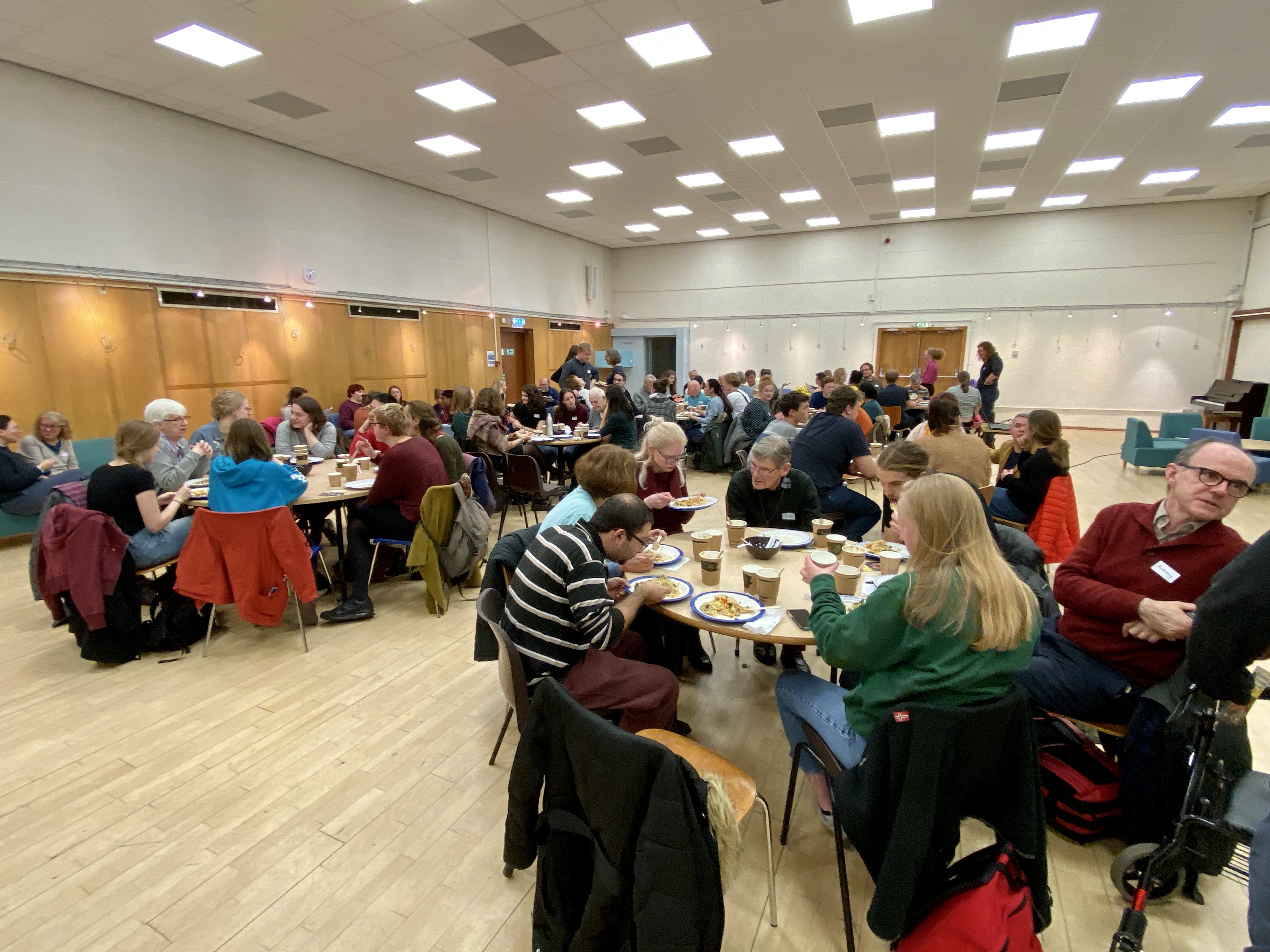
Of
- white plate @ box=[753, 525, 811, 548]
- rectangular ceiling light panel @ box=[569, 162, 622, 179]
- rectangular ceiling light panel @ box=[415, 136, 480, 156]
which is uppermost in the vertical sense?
rectangular ceiling light panel @ box=[569, 162, 622, 179]

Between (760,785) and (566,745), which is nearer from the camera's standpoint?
(566,745)

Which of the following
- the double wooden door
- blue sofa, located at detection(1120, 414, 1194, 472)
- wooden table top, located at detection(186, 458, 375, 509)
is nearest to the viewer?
wooden table top, located at detection(186, 458, 375, 509)

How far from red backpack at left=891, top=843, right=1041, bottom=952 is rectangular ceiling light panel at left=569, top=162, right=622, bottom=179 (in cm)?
923

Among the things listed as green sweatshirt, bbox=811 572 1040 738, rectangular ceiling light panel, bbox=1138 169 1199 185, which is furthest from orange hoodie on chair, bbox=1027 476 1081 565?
rectangular ceiling light panel, bbox=1138 169 1199 185

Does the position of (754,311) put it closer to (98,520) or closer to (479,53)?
(479,53)

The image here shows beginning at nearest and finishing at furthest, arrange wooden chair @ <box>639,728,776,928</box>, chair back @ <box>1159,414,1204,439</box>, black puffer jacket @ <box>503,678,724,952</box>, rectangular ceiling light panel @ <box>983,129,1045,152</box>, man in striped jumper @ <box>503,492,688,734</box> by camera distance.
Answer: black puffer jacket @ <box>503,678,724,952</box>
wooden chair @ <box>639,728,776,928</box>
man in striped jumper @ <box>503,492,688,734</box>
rectangular ceiling light panel @ <box>983,129,1045,152</box>
chair back @ <box>1159,414,1204,439</box>

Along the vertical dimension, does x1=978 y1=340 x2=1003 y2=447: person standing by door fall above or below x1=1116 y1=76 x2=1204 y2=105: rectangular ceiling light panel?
below

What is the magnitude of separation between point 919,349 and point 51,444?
15143mm

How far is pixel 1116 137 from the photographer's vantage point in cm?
755

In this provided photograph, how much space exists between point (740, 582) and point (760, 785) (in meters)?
0.88

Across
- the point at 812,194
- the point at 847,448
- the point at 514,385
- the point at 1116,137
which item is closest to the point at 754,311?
the point at 812,194

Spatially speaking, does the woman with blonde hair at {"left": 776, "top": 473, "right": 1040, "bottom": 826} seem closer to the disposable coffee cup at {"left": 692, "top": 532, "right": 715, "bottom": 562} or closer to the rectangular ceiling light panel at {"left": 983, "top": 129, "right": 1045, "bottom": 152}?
the disposable coffee cup at {"left": 692, "top": 532, "right": 715, "bottom": 562}

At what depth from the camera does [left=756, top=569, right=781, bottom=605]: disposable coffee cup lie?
2219mm

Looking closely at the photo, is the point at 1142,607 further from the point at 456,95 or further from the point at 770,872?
the point at 456,95
